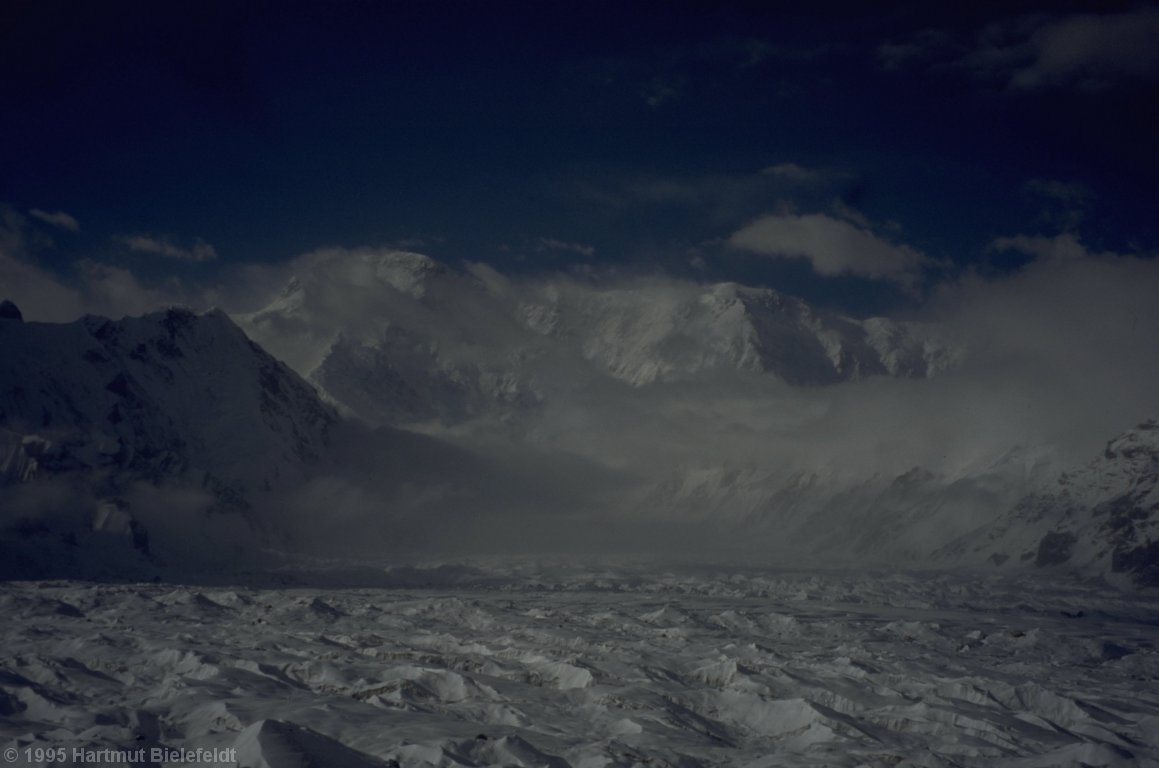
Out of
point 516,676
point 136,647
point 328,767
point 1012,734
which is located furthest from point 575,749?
point 136,647

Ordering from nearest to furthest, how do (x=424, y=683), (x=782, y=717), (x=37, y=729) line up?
(x=37, y=729) → (x=782, y=717) → (x=424, y=683)

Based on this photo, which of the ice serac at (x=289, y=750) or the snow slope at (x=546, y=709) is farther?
the snow slope at (x=546, y=709)

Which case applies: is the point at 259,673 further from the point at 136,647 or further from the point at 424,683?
the point at 136,647

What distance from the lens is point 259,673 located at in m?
160

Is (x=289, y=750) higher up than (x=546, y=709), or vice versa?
(x=289, y=750)

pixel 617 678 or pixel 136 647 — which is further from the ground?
pixel 617 678

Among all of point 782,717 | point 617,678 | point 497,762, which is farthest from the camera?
point 617,678

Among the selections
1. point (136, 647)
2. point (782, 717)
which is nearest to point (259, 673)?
point (136, 647)

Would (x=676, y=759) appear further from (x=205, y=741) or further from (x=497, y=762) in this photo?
(x=205, y=741)

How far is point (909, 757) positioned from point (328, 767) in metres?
78.8

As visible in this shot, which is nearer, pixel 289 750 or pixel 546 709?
pixel 289 750

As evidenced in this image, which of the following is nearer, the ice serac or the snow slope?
the ice serac

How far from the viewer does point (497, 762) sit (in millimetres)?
104688

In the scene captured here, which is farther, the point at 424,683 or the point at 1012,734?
the point at 424,683
